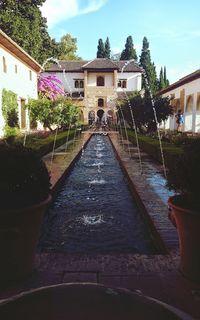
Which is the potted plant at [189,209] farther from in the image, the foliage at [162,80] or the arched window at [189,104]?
the foliage at [162,80]

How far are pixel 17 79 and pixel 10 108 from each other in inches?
123

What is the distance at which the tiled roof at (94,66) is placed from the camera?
49.1m

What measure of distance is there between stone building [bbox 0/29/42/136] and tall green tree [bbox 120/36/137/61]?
4099cm

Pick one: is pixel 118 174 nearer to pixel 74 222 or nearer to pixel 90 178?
pixel 90 178

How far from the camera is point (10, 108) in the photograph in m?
20.8

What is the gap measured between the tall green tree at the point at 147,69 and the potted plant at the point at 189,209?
57.0 meters

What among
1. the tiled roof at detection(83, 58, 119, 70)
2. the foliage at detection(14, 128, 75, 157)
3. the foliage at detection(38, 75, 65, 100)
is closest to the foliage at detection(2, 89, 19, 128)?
the foliage at detection(14, 128, 75, 157)

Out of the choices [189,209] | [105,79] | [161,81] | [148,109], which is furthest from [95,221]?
[161,81]

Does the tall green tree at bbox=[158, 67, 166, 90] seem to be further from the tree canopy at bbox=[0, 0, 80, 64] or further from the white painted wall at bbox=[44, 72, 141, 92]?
the tree canopy at bbox=[0, 0, 80, 64]

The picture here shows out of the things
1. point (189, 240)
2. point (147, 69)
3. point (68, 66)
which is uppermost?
point (147, 69)

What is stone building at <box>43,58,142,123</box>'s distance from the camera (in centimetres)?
4931

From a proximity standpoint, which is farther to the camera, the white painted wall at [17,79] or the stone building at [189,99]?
the stone building at [189,99]

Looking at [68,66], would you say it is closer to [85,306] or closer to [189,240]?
[189,240]

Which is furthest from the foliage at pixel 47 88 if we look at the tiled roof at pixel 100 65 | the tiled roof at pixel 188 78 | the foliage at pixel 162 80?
the foliage at pixel 162 80
